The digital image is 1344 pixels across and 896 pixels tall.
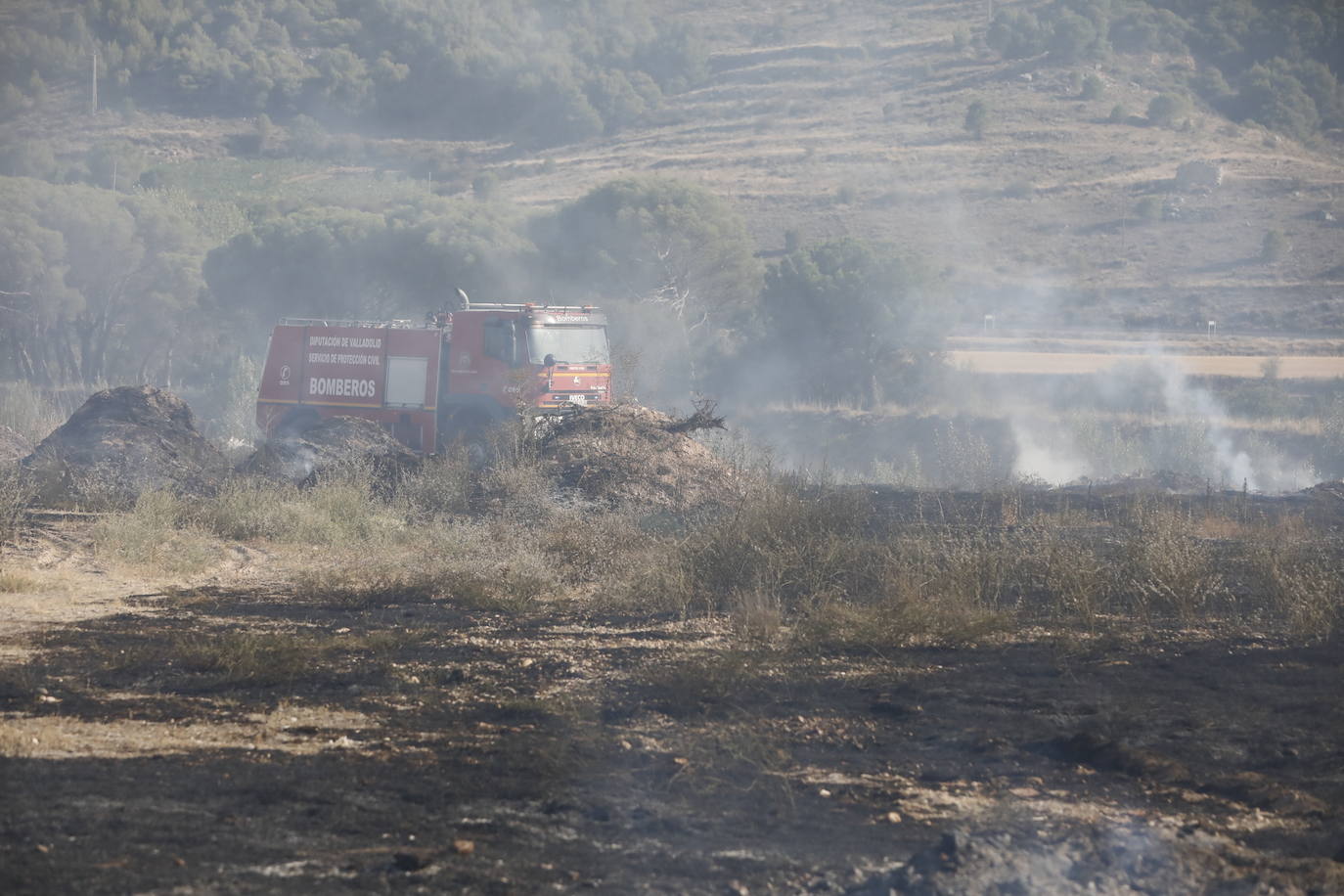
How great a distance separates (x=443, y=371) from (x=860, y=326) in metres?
18.2

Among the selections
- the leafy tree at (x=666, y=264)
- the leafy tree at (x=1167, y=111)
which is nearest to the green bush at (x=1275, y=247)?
the leafy tree at (x=1167, y=111)

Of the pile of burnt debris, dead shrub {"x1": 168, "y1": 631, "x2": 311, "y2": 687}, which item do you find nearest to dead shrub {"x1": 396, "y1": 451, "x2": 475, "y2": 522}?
the pile of burnt debris

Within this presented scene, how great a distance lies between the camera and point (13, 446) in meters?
21.0

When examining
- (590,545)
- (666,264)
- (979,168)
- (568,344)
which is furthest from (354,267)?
(979,168)

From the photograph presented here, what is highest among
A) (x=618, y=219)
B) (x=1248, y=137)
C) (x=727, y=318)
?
(x=1248, y=137)

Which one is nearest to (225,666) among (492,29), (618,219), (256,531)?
(256,531)

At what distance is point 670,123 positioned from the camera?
238 ft

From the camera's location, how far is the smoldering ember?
5.39m

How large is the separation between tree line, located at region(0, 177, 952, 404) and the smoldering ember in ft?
0.49

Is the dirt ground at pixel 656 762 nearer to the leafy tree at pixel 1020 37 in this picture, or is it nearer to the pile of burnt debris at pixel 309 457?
the pile of burnt debris at pixel 309 457

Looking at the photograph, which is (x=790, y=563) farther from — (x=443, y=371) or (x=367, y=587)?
(x=443, y=371)

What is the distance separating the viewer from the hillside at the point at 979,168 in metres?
51.2

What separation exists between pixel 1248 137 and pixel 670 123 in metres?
30.7

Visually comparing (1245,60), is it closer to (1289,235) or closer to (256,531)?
(1289,235)
